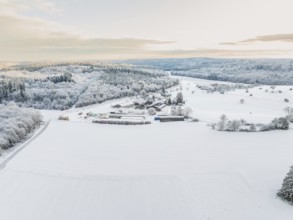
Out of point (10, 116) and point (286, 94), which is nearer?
point (10, 116)

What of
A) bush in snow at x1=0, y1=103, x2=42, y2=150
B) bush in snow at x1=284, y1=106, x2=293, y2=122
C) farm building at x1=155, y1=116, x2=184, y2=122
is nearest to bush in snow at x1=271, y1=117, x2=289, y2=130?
bush in snow at x1=284, y1=106, x2=293, y2=122

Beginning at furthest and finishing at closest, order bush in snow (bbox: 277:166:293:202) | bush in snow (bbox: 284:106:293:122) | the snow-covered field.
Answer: bush in snow (bbox: 284:106:293:122) → bush in snow (bbox: 277:166:293:202) → the snow-covered field

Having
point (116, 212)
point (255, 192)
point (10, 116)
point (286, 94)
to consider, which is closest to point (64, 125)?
point (10, 116)

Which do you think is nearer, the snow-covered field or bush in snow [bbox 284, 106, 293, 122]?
the snow-covered field

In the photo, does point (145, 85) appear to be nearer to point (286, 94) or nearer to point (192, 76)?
point (286, 94)

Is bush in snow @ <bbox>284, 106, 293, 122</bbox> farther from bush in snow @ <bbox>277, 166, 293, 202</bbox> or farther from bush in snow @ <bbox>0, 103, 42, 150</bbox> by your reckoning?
bush in snow @ <bbox>0, 103, 42, 150</bbox>

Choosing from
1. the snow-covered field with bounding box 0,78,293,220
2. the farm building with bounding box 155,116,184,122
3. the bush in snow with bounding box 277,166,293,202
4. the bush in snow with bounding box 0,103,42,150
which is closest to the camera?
the snow-covered field with bounding box 0,78,293,220
